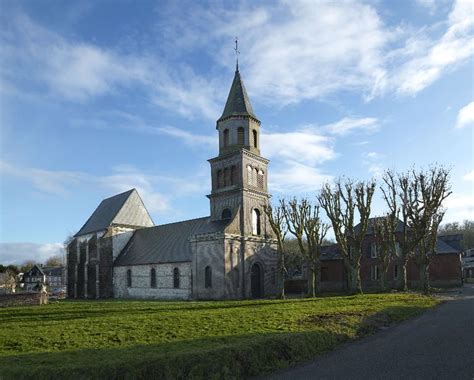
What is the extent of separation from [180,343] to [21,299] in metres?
24.8

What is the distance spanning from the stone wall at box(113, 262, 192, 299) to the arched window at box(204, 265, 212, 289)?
2.12 metres

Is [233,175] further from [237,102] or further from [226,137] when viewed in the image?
[237,102]

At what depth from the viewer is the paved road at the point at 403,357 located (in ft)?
32.4

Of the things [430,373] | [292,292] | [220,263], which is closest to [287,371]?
[430,373]

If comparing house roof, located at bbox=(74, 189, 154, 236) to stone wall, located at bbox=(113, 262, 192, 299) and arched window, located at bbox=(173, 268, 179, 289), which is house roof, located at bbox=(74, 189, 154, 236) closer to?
stone wall, located at bbox=(113, 262, 192, 299)

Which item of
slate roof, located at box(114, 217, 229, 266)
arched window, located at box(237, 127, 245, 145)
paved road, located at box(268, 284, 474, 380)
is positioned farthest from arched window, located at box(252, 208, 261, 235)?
paved road, located at box(268, 284, 474, 380)

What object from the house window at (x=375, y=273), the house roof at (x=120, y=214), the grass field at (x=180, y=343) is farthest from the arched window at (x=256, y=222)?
the grass field at (x=180, y=343)

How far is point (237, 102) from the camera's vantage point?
3869 cm

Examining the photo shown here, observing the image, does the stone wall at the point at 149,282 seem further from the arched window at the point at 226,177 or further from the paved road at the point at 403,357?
the paved road at the point at 403,357

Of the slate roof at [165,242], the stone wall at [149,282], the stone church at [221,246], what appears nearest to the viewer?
the stone church at [221,246]

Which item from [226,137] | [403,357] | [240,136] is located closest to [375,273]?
[240,136]

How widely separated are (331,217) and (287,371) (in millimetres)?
25687

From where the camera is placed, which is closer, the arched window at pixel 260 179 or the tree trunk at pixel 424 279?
the tree trunk at pixel 424 279

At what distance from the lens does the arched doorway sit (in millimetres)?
37188
